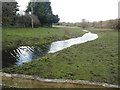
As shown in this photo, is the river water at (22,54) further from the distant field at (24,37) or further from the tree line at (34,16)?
the tree line at (34,16)

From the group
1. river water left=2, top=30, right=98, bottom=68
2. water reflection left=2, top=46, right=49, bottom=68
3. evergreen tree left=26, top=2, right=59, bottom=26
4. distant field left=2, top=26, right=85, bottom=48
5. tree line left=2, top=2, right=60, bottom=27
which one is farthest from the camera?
evergreen tree left=26, top=2, right=59, bottom=26

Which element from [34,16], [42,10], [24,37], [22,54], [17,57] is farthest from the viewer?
[42,10]

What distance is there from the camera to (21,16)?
36.3m

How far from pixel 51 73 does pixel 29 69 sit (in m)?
1.91

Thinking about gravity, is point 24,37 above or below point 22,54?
above

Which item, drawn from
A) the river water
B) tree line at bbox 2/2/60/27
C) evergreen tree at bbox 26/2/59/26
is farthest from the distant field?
evergreen tree at bbox 26/2/59/26

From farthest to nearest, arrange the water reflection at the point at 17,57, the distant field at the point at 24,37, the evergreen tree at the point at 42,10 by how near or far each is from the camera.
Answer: the evergreen tree at the point at 42,10, the distant field at the point at 24,37, the water reflection at the point at 17,57

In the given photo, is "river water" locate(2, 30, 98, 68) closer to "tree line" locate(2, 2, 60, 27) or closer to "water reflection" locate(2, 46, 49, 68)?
"water reflection" locate(2, 46, 49, 68)

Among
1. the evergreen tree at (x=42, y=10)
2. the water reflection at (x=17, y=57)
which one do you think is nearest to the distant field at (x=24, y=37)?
the water reflection at (x=17, y=57)

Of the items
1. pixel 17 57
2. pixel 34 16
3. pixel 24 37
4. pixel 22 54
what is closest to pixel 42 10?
pixel 34 16

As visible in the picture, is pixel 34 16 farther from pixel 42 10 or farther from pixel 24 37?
pixel 24 37

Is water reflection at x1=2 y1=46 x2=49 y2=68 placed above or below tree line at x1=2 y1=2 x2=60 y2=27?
below

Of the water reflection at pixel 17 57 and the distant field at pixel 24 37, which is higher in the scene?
the distant field at pixel 24 37

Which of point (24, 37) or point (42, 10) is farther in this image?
point (42, 10)
